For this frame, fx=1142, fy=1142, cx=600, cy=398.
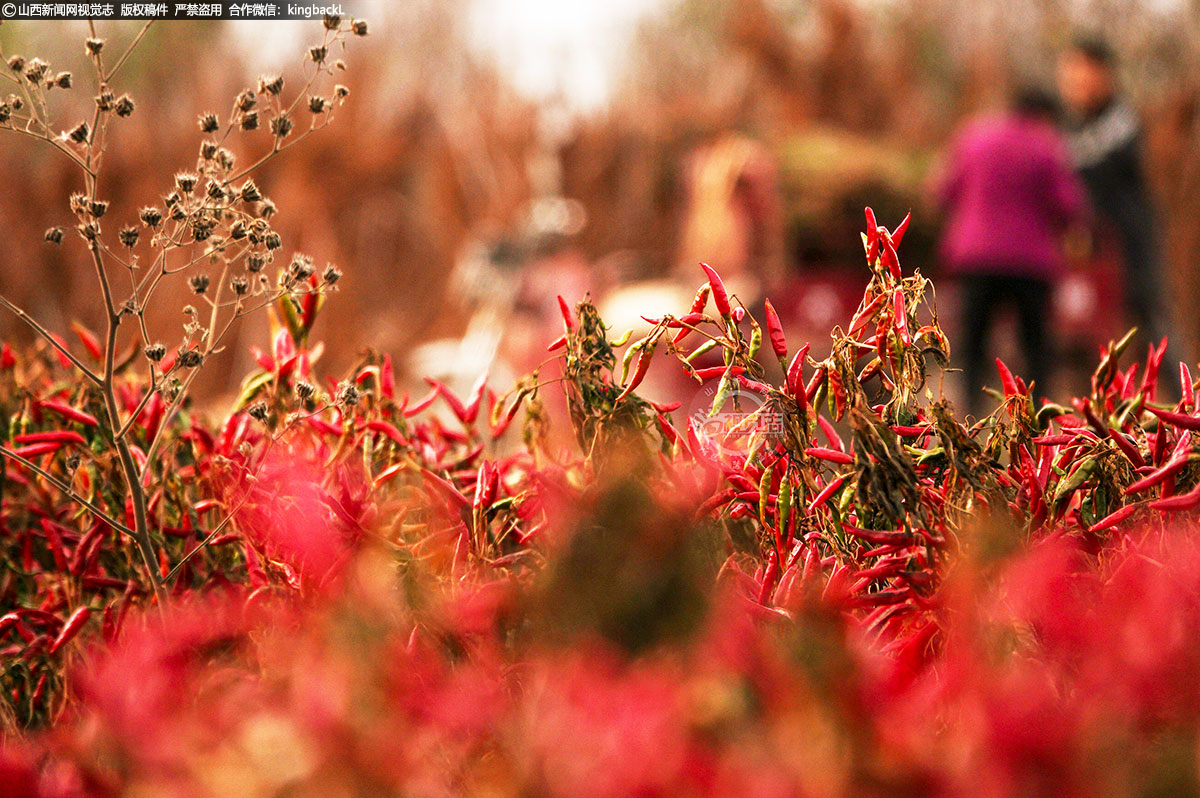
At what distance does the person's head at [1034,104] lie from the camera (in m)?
4.94

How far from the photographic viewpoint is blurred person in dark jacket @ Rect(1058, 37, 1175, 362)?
209 inches

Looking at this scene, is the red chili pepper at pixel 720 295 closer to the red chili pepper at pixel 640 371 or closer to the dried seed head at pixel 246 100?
the red chili pepper at pixel 640 371

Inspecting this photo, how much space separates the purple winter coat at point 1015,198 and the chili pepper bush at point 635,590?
384cm

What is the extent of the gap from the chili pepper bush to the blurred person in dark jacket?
173 inches

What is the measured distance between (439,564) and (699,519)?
26 centimetres

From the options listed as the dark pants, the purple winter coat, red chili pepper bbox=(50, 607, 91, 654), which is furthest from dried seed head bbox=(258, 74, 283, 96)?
the dark pants

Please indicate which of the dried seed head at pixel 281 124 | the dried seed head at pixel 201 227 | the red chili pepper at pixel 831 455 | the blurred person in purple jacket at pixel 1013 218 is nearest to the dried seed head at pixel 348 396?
the dried seed head at pixel 201 227

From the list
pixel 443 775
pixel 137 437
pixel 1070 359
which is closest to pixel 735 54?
pixel 1070 359

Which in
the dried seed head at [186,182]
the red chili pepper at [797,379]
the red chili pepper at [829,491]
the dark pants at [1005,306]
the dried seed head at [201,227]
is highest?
the dried seed head at [186,182]

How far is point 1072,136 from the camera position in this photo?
554 centimetres

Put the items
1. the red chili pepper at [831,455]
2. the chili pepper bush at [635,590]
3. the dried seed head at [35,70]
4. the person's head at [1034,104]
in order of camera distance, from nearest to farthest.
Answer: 1. the chili pepper bush at [635,590]
2. the red chili pepper at [831,455]
3. the dried seed head at [35,70]
4. the person's head at [1034,104]

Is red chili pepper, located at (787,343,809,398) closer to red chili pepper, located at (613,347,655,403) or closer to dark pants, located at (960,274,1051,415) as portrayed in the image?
red chili pepper, located at (613,347,655,403)

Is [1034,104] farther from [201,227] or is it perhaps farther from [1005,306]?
[201,227]

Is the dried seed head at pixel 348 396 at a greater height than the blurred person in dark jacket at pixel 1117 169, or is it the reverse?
the dried seed head at pixel 348 396
